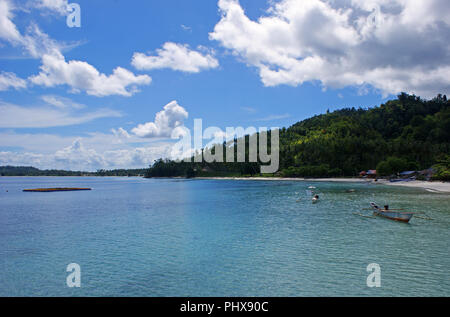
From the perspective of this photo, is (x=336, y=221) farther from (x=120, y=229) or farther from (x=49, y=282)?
(x=49, y=282)

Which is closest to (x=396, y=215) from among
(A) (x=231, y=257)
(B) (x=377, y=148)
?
(A) (x=231, y=257)

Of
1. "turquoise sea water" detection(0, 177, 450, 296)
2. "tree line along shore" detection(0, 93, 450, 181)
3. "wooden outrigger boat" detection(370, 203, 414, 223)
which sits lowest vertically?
"turquoise sea water" detection(0, 177, 450, 296)

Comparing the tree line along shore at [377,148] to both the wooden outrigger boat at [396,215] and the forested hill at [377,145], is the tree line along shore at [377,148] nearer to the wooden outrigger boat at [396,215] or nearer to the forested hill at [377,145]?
the forested hill at [377,145]

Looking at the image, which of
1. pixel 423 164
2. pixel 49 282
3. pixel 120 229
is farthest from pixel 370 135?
pixel 49 282

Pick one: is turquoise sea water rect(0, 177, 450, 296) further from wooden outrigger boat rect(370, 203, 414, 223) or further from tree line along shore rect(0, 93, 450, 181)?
tree line along shore rect(0, 93, 450, 181)

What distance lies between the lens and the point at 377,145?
12225 centimetres

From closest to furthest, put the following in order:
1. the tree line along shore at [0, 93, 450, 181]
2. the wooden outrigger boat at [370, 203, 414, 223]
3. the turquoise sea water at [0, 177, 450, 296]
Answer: the turquoise sea water at [0, 177, 450, 296] → the wooden outrigger boat at [370, 203, 414, 223] → the tree line along shore at [0, 93, 450, 181]

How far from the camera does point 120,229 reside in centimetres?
2747

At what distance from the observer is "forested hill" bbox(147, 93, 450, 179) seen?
4414 inches

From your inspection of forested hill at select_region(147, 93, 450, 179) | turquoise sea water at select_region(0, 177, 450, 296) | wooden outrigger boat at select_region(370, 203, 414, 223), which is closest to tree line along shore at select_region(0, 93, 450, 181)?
forested hill at select_region(147, 93, 450, 179)

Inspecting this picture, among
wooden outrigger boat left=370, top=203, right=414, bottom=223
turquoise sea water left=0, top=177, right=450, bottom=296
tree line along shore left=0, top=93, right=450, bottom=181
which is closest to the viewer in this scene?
turquoise sea water left=0, top=177, right=450, bottom=296

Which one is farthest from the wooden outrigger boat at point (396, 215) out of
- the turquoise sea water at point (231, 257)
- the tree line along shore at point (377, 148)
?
the tree line along shore at point (377, 148)

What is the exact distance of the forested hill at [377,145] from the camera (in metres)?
112

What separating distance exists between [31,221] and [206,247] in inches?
1014
